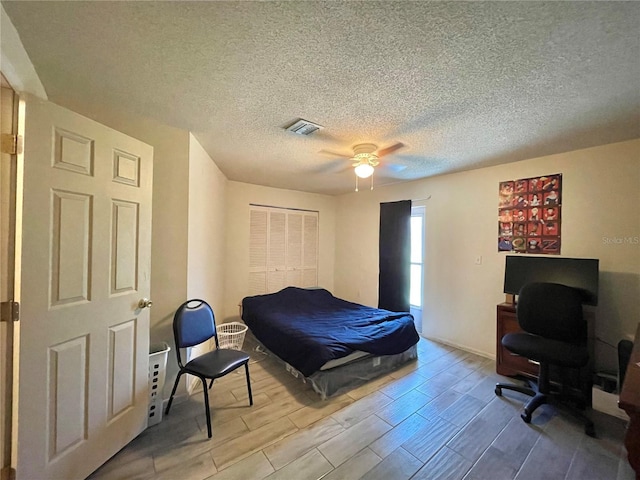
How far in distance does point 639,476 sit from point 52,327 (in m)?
2.60

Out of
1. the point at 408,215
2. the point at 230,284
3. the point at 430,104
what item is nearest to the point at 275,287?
the point at 230,284

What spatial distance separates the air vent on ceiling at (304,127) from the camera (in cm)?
202

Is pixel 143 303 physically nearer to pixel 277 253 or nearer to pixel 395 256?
pixel 277 253

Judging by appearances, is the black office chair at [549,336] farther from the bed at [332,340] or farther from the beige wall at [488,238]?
the bed at [332,340]

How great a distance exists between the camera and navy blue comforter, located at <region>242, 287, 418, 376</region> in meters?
2.41

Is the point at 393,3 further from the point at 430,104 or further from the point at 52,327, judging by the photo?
the point at 52,327

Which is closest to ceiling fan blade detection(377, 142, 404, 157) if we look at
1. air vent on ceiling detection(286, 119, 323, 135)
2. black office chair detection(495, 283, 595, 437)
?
air vent on ceiling detection(286, 119, 323, 135)

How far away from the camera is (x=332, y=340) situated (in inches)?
98.5

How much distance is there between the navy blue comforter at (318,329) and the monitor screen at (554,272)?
3.84 feet

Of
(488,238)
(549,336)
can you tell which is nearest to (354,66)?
(549,336)

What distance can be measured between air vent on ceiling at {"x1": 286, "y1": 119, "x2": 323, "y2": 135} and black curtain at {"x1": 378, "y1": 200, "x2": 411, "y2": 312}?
235 cm

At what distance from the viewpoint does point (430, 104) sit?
68.1 inches

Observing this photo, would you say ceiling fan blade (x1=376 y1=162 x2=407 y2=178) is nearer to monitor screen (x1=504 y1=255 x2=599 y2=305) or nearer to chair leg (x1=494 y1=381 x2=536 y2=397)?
monitor screen (x1=504 y1=255 x2=599 y2=305)

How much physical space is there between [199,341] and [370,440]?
1493 mm
